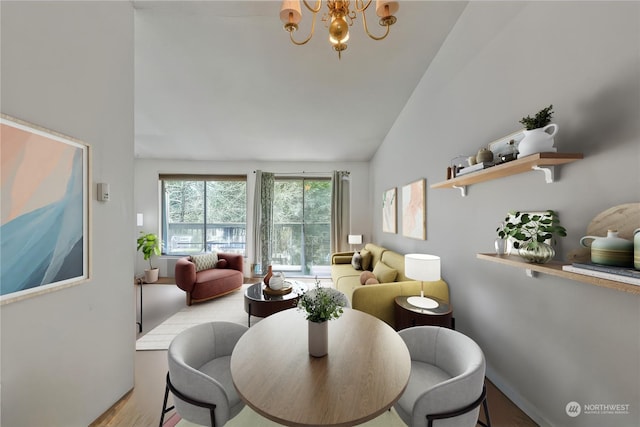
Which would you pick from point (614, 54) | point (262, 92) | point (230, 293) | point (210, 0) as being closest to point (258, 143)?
point (262, 92)

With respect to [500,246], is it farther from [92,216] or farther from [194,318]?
[194,318]

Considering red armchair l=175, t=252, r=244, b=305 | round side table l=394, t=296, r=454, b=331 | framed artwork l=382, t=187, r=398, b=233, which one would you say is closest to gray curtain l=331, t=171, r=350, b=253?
framed artwork l=382, t=187, r=398, b=233

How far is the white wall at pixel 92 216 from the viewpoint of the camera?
1.14m

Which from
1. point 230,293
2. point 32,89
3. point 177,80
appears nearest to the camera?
point 32,89

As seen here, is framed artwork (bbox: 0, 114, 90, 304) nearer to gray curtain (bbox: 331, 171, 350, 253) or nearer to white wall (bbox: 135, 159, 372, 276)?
white wall (bbox: 135, 159, 372, 276)

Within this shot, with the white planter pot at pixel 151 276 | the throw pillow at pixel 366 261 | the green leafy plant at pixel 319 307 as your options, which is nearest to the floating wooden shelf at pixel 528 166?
the green leafy plant at pixel 319 307

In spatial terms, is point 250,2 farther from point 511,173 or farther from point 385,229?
point 385,229

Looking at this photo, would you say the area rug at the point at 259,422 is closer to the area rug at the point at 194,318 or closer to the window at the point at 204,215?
the area rug at the point at 194,318

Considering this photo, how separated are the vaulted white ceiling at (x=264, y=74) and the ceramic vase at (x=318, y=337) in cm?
246

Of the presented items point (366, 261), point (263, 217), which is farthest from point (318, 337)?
point (263, 217)

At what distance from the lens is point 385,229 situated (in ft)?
14.3

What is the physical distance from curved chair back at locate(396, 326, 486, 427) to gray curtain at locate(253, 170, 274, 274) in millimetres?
4185

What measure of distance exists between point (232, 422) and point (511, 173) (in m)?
2.54

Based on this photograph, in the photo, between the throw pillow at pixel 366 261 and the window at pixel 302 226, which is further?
the window at pixel 302 226
